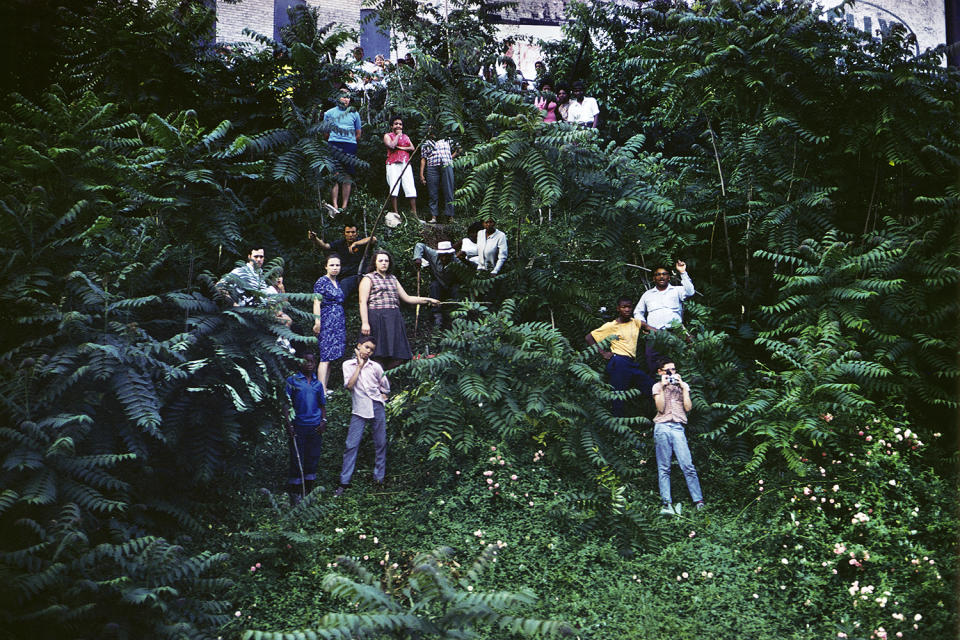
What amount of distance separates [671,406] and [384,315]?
12.6ft

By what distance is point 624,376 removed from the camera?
33.6 feet

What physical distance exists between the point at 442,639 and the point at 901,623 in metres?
4.95

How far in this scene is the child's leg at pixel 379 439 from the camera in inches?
355

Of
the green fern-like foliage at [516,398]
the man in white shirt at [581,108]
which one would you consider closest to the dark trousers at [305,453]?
the green fern-like foliage at [516,398]

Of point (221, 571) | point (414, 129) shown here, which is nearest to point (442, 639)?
point (221, 571)

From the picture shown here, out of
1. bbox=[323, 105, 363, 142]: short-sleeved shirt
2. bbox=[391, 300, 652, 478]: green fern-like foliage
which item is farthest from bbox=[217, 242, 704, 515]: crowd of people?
bbox=[323, 105, 363, 142]: short-sleeved shirt

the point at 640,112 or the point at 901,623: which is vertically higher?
the point at 640,112

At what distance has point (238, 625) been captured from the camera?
6789 millimetres

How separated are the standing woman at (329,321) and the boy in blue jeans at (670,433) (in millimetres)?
4335

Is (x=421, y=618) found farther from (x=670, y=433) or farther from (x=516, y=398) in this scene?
(x=670, y=433)

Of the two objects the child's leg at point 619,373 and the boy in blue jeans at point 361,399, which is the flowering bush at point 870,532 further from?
the boy in blue jeans at point 361,399

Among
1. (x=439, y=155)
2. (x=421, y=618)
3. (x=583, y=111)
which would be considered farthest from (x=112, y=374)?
(x=583, y=111)

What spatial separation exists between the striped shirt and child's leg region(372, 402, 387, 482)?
69.6 inches

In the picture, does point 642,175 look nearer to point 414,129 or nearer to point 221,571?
point 221,571
